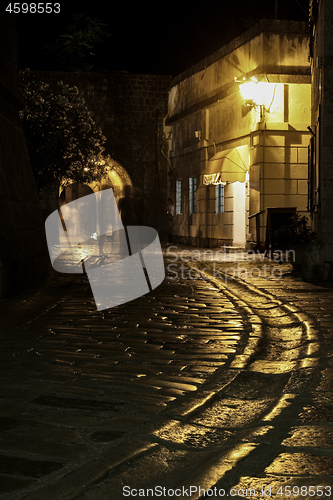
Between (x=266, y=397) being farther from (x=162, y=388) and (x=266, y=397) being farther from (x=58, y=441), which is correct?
(x=58, y=441)

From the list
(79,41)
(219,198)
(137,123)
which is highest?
(79,41)

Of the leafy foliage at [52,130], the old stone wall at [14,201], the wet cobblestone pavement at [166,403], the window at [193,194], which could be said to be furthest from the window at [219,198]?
the wet cobblestone pavement at [166,403]

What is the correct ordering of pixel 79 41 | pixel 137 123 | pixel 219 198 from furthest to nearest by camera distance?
pixel 79 41 → pixel 137 123 → pixel 219 198

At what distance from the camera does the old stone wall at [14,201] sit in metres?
9.22

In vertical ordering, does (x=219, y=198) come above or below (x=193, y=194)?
below

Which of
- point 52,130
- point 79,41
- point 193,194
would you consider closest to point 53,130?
point 52,130

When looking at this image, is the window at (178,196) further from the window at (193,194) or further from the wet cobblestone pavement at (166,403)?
the wet cobblestone pavement at (166,403)

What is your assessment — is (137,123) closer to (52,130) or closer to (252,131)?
(252,131)

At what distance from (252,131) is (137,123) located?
11.3 m

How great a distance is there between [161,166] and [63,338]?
24.5 metres

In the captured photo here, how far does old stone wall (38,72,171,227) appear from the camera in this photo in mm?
29531

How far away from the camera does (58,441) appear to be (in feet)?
10.6

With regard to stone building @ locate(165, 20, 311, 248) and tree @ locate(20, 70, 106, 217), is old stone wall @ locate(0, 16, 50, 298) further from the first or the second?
stone building @ locate(165, 20, 311, 248)

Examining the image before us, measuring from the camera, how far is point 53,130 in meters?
18.7
